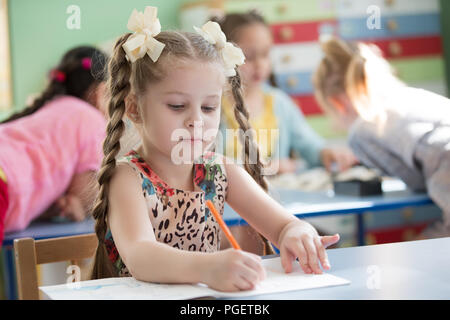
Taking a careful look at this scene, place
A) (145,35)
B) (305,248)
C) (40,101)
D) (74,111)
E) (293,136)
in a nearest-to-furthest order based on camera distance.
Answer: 1. (305,248)
2. (145,35)
3. (74,111)
4. (40,101)
5. (293,136)

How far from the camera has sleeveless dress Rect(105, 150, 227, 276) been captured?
3.43ft

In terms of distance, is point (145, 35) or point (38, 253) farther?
point (38, 253)

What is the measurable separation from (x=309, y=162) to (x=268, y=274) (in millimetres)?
2216

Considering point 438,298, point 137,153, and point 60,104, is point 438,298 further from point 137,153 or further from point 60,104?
point 60,104

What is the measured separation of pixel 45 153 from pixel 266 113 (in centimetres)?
127

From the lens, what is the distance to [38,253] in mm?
1120

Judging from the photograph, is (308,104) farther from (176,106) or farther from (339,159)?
(176,106)

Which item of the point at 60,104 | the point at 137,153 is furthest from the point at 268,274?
the point at 60,104

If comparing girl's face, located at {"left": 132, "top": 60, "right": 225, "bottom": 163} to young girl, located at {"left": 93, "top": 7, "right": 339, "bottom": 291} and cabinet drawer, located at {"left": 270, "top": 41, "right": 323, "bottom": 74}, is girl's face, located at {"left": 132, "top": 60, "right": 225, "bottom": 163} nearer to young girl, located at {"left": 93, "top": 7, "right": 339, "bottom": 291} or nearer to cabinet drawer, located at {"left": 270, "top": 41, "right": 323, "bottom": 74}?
young girl, located at {"left": 93, "top": 7, "right": 339, "bottom": 291}

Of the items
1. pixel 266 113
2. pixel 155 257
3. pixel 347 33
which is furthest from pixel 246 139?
pixel 347 33

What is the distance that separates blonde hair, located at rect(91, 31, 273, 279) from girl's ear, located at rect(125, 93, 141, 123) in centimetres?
1

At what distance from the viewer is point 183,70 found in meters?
1.00

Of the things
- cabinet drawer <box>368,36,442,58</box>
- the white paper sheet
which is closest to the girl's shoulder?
the white paper sheet

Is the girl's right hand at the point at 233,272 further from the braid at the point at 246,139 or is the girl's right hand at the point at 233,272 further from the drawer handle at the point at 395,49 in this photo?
the drawer handle at the point at 395,49
